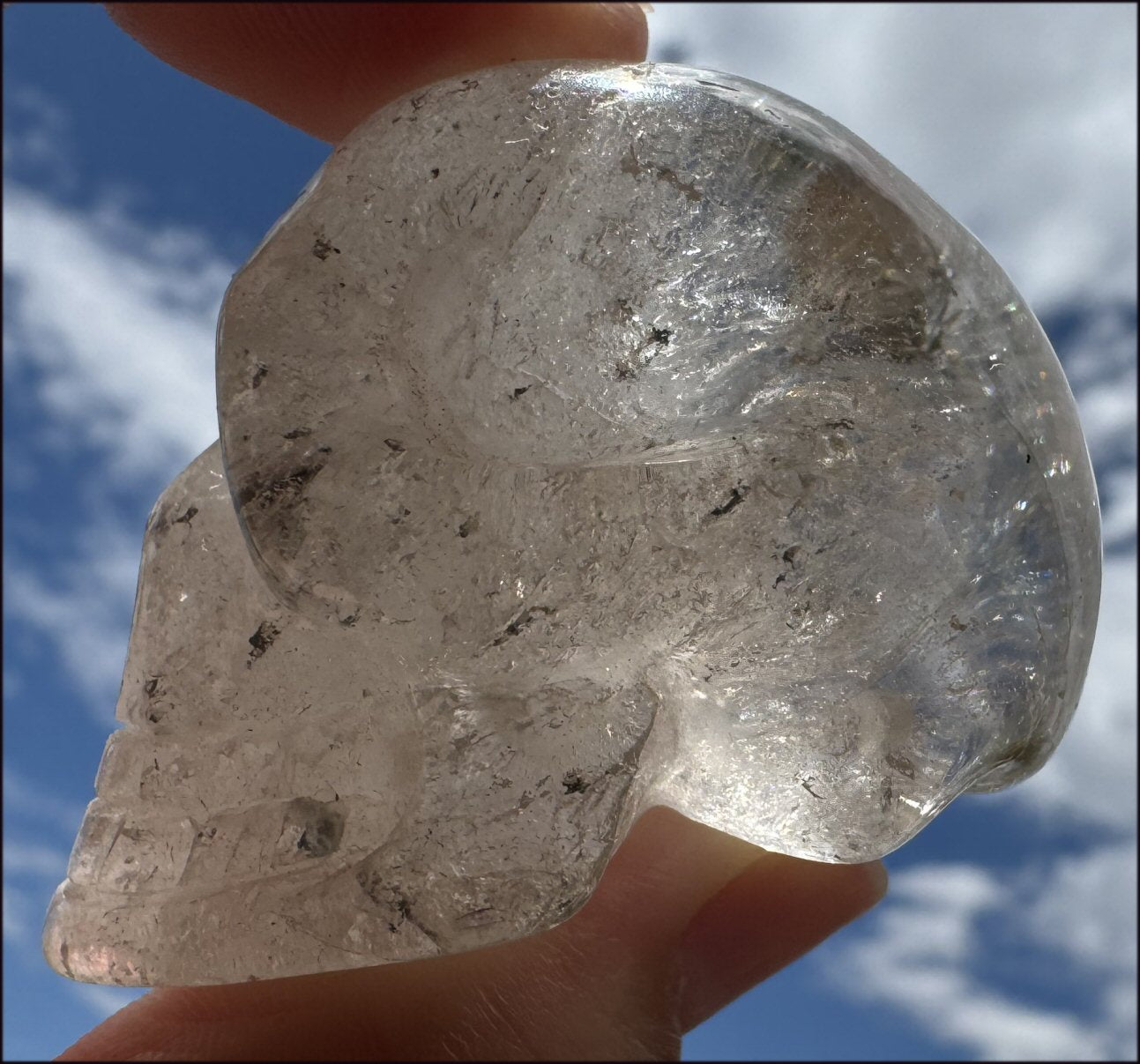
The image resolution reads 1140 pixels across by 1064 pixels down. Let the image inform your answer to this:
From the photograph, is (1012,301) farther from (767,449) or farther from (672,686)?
(672,686)

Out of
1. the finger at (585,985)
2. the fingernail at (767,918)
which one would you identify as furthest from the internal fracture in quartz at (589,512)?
the fingernail at (767,918)

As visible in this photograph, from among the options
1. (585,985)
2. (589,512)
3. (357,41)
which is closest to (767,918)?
(585,985)

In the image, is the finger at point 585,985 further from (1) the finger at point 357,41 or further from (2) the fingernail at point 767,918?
(1) the finger at point 357,41

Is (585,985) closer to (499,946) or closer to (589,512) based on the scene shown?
(499,946)

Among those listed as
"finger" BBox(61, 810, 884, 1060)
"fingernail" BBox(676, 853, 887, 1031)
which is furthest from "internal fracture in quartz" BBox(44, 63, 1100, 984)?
"fingernail" BBox(676, 853, 887, 1031)

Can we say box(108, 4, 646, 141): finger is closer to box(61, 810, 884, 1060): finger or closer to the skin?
the skin
